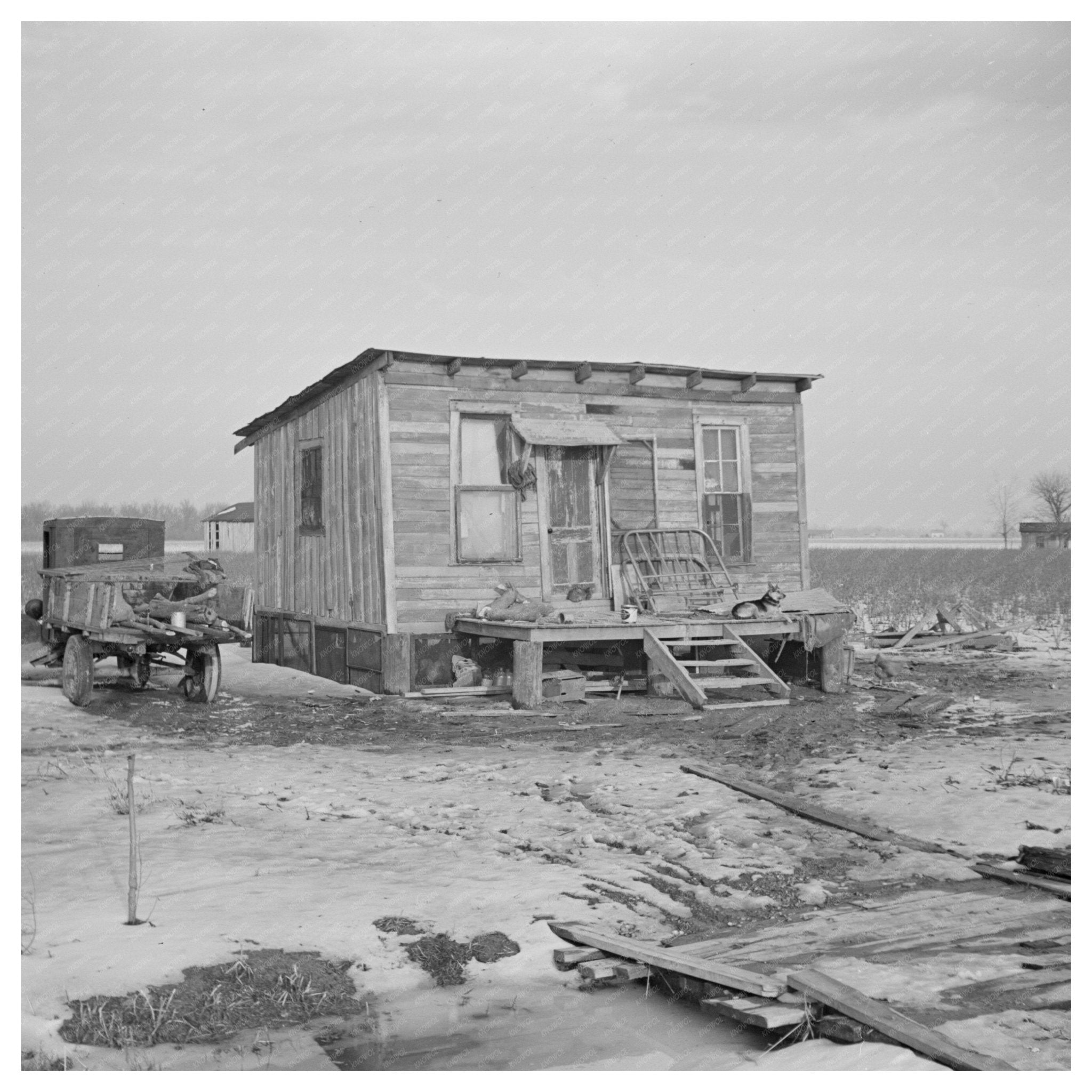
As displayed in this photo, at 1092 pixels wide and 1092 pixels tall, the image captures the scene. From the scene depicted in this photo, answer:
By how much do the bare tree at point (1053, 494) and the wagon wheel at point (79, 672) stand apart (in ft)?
34.7

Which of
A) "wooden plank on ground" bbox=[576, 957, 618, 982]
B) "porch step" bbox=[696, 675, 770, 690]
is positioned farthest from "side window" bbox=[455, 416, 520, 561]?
"wooden plank on ground" bbox=[576, 957, 618, 982]

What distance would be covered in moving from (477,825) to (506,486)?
7174mm

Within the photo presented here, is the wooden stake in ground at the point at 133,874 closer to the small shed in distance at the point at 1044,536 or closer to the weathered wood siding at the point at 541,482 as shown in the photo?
the weathered wood siding at the point at 541,482

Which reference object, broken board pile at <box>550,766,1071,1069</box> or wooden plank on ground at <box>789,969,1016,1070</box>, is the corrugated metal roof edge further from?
wooden plank on ground at <box>789,969,1016,1070</box>

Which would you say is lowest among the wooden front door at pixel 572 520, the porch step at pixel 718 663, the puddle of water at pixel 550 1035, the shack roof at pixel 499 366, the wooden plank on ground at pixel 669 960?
the puddle of water at pixel 550 1035

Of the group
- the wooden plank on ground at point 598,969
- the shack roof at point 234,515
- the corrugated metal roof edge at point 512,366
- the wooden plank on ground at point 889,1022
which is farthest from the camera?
the shack roof at point 234,515

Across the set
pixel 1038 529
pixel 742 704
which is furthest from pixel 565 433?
pixel 1038 529

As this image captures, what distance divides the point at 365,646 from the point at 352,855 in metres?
7.77

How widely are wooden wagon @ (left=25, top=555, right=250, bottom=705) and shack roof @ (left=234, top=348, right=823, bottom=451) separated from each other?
308 cm

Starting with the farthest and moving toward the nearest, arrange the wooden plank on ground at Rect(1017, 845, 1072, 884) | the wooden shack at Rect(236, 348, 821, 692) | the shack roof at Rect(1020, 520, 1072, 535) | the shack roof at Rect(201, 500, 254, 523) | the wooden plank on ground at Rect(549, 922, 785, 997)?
the shack roof at Rect(201, 500, 254, 523) < the shack roof at Rect(1020, 520, 1072, 535) < the wooden shack at Rect(236, 348, 821, 692) < the wooden plank on ground at Rect(1017, 845, 1072, 884) < the wooden plank on ground at Rect(549, 922, 785, 997)

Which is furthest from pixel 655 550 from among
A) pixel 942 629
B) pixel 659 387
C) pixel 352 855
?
pixel 352 855

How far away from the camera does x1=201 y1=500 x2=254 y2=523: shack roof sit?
5534 centimetres

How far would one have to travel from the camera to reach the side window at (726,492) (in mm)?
15438

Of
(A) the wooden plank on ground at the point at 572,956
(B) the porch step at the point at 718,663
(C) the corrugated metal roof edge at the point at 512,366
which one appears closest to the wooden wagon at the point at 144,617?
(C) the corrugated metal roof edge at the point at 512,366
